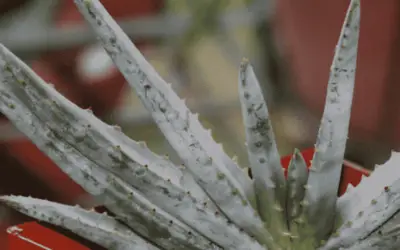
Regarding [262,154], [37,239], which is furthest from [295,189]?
[37,239]

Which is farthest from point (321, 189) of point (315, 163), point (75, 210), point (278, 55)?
point (278, 55)

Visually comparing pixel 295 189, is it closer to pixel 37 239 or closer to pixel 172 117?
pixel 172 117

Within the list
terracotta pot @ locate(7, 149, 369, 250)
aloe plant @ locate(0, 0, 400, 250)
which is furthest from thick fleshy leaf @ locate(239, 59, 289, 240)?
terracotta pot @ locate(7, 149, 369, 250)

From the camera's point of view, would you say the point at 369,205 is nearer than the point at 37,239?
Yes

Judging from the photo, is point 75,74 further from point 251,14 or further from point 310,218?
point 310,218

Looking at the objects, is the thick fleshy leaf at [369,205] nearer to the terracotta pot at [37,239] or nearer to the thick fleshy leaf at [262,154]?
the thick fleshy leaf at [262,154]
